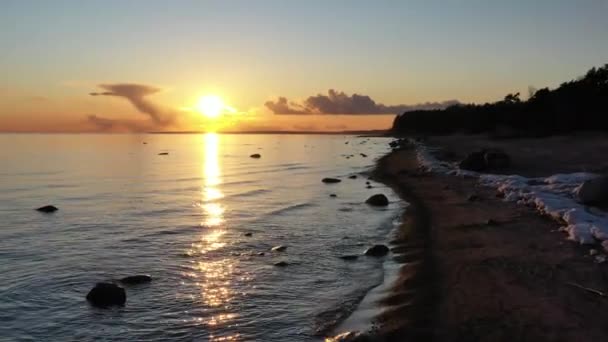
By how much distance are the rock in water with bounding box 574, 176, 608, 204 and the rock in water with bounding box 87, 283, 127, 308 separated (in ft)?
57.0

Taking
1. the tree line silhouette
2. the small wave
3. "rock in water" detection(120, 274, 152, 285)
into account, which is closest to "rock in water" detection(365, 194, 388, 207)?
the small wave

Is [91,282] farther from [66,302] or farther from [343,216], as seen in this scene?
[343,216]

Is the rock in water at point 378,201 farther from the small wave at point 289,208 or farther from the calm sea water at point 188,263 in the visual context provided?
the small wave at point 289,208

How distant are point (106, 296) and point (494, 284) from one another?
30.8ft

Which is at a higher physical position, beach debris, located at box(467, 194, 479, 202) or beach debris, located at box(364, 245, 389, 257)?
beach debris, located at box(467, 194, 479, 202)

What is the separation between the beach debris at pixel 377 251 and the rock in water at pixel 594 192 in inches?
348

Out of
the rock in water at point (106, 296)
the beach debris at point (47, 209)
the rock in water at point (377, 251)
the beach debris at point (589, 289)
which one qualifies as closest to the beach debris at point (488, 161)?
the rock in water at point (377, 251)

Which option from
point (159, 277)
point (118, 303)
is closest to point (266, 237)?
point (159, 277)

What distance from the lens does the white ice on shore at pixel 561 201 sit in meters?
15.7

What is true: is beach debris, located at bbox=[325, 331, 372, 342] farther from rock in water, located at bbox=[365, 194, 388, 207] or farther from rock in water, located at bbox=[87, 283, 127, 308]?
rock in water, located at bbox=[365, 194, 388, 207]

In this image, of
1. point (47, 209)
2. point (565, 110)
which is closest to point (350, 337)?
point (47, 209)

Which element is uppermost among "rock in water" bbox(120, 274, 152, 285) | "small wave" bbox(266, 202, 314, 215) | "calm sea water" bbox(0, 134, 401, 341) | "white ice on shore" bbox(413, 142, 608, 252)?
"white ice on shore" bbox(413, 142, 608, 252)

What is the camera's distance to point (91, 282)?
48.0 feet

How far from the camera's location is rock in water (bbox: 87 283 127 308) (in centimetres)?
1258
